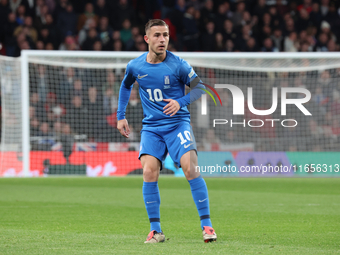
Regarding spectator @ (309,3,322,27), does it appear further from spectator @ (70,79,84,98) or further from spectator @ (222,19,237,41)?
spectator @ (70,79,84,98)

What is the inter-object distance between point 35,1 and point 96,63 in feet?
13.5

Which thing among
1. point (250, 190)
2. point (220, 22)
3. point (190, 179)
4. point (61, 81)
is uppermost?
point (220, 22)

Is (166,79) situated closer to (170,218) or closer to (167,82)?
(167,82)

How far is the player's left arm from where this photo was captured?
474 cm

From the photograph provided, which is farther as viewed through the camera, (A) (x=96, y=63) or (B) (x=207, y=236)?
(A) (x=96, y=63)

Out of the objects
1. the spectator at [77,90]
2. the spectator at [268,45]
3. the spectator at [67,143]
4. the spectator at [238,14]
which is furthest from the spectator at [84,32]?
the spectator at [268,45]

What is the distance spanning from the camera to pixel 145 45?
15789mm

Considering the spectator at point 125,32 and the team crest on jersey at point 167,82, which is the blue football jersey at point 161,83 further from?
the spectator at point 125,32

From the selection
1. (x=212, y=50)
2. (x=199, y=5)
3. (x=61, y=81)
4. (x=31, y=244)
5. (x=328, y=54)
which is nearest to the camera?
(x=31, y=244)

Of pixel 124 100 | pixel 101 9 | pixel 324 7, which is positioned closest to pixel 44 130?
pixel 101 9

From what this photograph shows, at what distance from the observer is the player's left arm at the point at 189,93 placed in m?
4.74

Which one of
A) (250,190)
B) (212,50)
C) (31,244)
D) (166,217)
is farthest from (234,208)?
(212,50)

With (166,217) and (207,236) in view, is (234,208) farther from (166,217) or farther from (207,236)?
(207,236)

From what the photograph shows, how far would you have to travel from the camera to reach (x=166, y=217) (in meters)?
6.64
